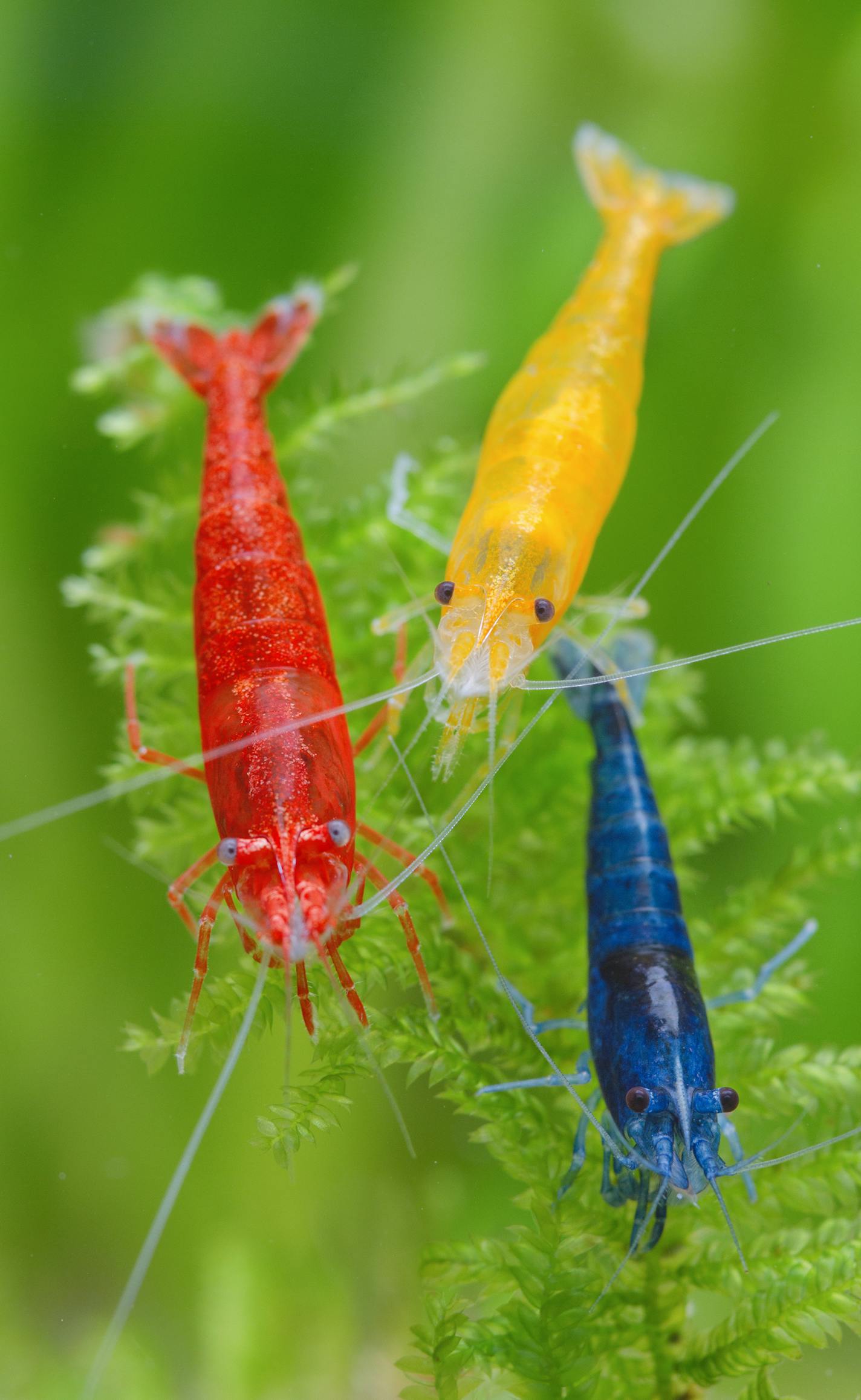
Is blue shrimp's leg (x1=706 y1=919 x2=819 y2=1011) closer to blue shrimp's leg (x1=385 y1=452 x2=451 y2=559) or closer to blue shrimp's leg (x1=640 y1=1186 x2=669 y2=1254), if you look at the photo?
blue shrimp's leg (x1=640 y1=1186 x2=669 y2=1254)

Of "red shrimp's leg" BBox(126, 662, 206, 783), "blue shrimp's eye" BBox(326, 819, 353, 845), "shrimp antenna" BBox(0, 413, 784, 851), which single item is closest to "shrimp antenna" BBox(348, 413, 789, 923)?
"shrimp antenna" BBox(0, 413, 784, 851)

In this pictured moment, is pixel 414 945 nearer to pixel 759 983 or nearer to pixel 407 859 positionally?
pixel 407 859

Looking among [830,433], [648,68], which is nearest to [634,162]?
[648,68]

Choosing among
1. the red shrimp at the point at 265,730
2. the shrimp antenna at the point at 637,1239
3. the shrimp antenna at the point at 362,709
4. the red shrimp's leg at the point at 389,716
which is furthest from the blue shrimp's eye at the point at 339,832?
the shrimp antenna at the point at 637,1239

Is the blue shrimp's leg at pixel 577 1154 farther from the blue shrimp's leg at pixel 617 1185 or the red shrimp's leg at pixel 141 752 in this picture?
the red shrimp's leg at pixel 141 752

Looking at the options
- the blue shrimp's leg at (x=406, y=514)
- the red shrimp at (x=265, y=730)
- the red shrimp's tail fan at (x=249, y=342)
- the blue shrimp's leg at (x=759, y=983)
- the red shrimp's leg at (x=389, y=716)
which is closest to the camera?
the red shrimp at (x=265, y=730)

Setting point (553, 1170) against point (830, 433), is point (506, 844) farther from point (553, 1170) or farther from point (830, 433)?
point (830, 433)
